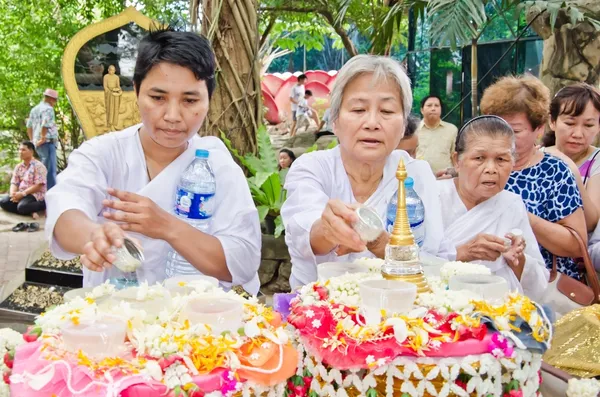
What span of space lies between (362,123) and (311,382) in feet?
3.02

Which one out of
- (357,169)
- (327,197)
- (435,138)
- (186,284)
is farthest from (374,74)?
(435,138)

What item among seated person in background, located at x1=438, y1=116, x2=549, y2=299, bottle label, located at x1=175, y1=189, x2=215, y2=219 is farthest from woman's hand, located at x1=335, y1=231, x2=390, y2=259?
seated person in background, located at x1=438, y1=116, x2=549, y2=299

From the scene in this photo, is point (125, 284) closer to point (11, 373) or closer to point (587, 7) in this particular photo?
point (11, 373)

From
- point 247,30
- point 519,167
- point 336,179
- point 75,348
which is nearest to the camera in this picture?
point 75,348

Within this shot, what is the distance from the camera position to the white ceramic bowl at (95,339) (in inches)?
54.3

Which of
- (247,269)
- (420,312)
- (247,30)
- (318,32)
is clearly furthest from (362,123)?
(318,32)

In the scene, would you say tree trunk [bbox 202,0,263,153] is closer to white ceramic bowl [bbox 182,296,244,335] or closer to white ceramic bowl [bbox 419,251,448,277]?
white ceramic bowl [bbox 419,251,448,277]

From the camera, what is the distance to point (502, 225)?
2.67 metres

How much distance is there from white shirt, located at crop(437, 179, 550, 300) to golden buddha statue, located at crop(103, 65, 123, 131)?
283 centimetres

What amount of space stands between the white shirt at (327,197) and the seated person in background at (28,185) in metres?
9.18

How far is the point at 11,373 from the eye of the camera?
1516 mm

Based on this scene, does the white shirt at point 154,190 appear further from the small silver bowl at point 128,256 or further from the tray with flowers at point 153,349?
the tray with flowers at point 153,349

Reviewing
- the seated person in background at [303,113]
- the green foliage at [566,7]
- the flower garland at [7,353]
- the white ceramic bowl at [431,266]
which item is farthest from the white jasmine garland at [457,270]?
the seated person in background at [303,113]

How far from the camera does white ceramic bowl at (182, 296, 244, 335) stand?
150 centimetres
